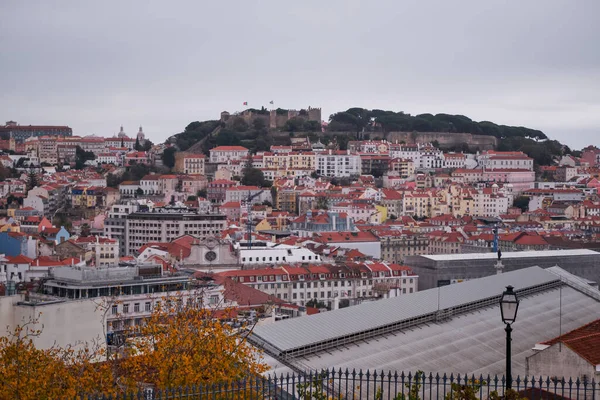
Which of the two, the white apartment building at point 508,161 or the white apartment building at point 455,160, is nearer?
the white apartment building at point 508,161

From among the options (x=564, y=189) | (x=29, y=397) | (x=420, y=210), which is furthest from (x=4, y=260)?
(x=564, y=189)

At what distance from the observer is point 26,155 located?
110 metres

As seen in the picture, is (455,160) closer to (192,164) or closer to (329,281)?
(192,164)

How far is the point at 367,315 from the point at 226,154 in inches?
3226

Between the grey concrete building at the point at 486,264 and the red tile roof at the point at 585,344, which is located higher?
the red tile roof at the point at 585,344

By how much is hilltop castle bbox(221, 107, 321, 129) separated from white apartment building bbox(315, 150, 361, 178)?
14.2 meters

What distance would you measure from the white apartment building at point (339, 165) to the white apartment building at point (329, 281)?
49.0 meters

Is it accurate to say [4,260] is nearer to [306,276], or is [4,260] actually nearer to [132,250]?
[306,276]

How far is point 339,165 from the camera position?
9862 cm

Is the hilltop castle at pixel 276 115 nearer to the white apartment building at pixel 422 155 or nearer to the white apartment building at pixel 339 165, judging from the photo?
the white apartment building at pixel 422 155

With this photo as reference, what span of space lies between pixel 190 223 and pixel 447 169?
4283 cm

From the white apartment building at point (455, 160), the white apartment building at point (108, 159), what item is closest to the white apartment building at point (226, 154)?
the white apartment building at point (108, 159)

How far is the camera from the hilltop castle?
112812 millimetres

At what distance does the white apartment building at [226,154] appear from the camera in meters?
101
